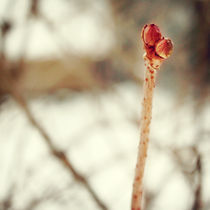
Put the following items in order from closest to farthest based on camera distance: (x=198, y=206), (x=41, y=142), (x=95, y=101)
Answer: (x=198, y=206) → (x=41, y=142) → (x=95, y=101)

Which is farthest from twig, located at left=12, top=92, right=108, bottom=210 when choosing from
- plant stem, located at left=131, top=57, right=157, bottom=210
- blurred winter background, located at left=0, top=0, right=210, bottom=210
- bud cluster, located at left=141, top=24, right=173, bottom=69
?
bud cluster, located at left=141, top=24, right=173, bottom=69

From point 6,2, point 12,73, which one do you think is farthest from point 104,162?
point 6,2

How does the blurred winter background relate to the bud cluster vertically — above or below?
above

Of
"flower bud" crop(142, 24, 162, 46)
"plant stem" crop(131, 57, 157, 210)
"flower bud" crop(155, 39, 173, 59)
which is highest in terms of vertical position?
"flower bud" crop(142, 24, 162, 46)

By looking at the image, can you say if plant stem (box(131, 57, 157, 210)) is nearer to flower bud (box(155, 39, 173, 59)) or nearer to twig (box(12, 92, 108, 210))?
flower bud (box(155, 39, 173, 59))

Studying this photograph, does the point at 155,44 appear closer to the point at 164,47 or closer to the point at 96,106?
the point at 164,47

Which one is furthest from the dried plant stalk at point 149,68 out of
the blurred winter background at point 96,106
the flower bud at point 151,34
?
the blurred winter background at point 96,106

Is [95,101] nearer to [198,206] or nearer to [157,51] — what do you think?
[198,206]
